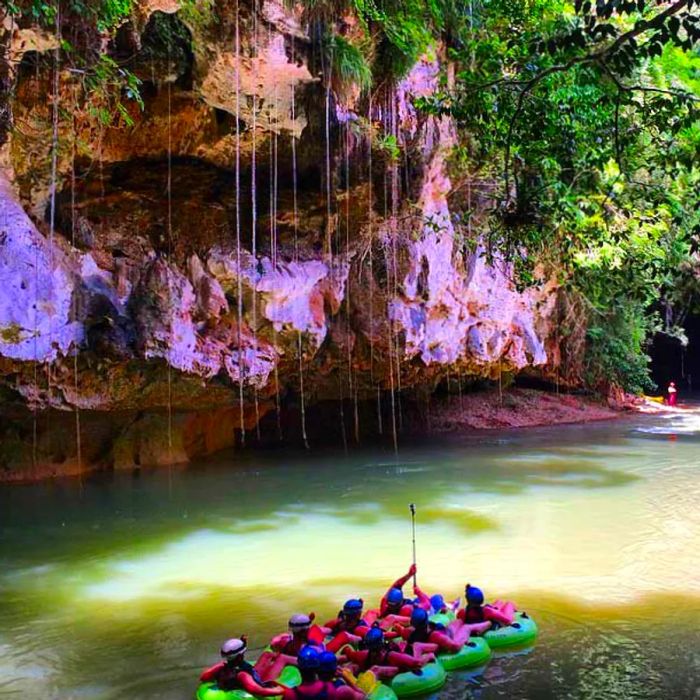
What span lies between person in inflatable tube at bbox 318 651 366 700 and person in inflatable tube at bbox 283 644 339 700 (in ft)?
0.08

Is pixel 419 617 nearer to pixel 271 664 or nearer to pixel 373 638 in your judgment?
pixel 373 638

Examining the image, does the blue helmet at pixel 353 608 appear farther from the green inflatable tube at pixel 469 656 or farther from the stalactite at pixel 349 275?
the stalactite at pixel 349 275

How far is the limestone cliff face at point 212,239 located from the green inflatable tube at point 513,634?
159 inches

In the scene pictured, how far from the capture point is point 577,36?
349 cm

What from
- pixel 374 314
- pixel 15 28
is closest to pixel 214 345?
pixel 374 314

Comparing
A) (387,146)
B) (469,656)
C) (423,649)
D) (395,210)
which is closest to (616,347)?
(395,210)

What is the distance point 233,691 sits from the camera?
4.81 metres

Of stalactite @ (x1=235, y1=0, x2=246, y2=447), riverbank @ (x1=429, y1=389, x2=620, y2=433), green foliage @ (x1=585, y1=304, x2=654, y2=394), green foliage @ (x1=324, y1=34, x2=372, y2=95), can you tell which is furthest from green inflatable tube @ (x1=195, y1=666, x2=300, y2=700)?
green foliage @ (x1=585, y1=304, x2=654, y2=394)

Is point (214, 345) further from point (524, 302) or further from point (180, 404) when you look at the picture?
point (524, 302)

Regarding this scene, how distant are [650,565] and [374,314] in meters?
7.36

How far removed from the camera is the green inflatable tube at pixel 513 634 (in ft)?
19.1

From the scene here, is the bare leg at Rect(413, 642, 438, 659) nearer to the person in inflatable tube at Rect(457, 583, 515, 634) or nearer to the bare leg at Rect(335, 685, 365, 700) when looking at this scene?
the person in inflatable tube at Rect(457, 583, 515, 634)

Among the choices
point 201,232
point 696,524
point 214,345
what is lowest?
point 696,524

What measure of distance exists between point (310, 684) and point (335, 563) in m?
3.60
